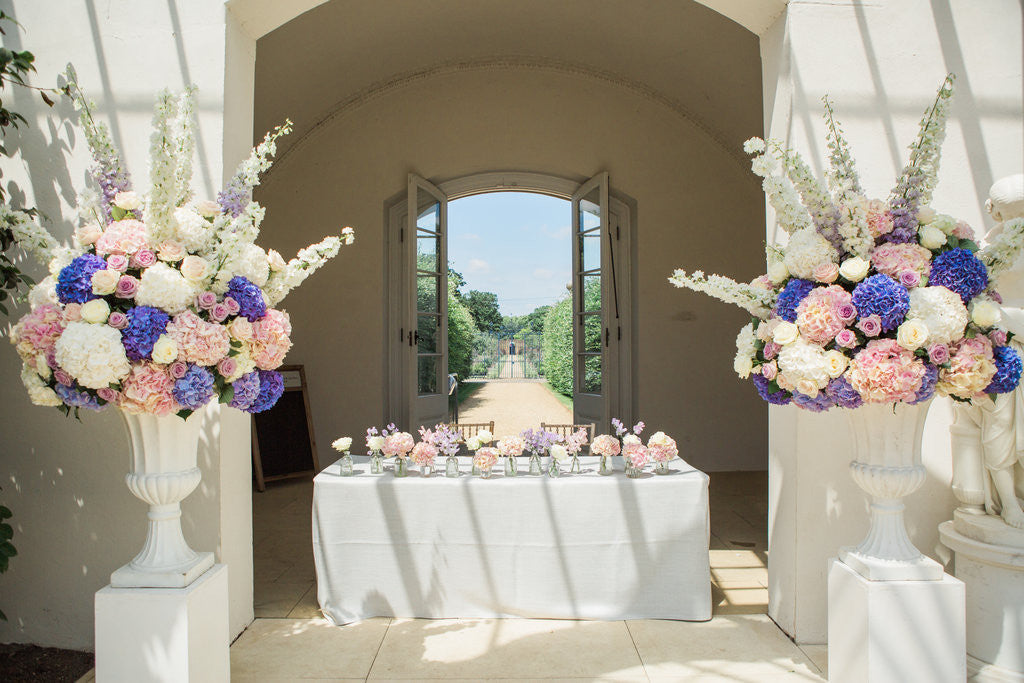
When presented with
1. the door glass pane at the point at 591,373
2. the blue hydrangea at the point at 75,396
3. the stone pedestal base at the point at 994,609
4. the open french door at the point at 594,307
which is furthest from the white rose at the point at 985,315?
the door glass pane at the point at 591,373

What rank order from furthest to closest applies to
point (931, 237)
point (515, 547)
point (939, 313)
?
point (515, 547) < point (931, 237) < point (939, 313)

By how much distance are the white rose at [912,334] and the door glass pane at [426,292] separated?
15.2ft

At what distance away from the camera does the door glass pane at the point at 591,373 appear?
6004 mm

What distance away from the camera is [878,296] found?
1.81 m

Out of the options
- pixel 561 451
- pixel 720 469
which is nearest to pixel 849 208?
pixel 561 451

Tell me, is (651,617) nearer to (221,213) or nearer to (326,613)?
(326,613)

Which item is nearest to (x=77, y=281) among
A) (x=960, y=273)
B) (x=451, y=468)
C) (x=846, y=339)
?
(x=451, y=468)

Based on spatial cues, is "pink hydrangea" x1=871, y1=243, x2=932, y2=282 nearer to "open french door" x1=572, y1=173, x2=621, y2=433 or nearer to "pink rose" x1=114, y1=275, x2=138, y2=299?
"pink rose" x1=114, y1=275, x2=138, y2=299

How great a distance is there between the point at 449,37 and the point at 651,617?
4920mm

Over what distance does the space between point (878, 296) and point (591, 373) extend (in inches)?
169

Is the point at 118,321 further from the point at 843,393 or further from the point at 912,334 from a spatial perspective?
the point at 912,334

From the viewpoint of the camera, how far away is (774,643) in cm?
264

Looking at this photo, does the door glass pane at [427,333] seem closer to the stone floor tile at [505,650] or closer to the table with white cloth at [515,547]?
the table with white cloth at [515,547]

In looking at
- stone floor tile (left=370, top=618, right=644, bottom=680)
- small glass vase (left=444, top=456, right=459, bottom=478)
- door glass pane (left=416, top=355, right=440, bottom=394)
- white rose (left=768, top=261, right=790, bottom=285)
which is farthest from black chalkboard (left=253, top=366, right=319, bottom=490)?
white rose (left=768, top=261, right=790, bottom=285)
